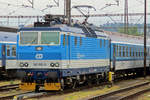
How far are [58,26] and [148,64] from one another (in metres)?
17.1

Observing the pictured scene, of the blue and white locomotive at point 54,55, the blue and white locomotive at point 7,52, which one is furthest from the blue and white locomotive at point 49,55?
the blue and white locomotive at point 7,52

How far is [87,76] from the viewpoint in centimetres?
1966

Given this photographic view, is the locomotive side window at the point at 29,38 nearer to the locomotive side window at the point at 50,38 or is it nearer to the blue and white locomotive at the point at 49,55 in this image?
the blue and white locomotive at the point at 49,55

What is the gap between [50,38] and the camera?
16.4m

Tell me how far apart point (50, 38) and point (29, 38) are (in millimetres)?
1017

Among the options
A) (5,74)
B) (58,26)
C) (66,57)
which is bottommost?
(5,74)

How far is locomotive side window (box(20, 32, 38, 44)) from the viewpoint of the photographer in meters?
16.6

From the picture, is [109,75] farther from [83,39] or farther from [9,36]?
[9,36]

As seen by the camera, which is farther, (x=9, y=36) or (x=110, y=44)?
(x=9, y=36)

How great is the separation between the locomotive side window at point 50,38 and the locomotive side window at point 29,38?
331mm

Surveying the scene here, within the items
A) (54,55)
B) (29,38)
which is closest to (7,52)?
(29,38)

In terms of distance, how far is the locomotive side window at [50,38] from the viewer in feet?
53.4

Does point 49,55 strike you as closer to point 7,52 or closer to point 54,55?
point 54,55

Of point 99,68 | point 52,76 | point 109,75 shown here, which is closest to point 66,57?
point 52,76
